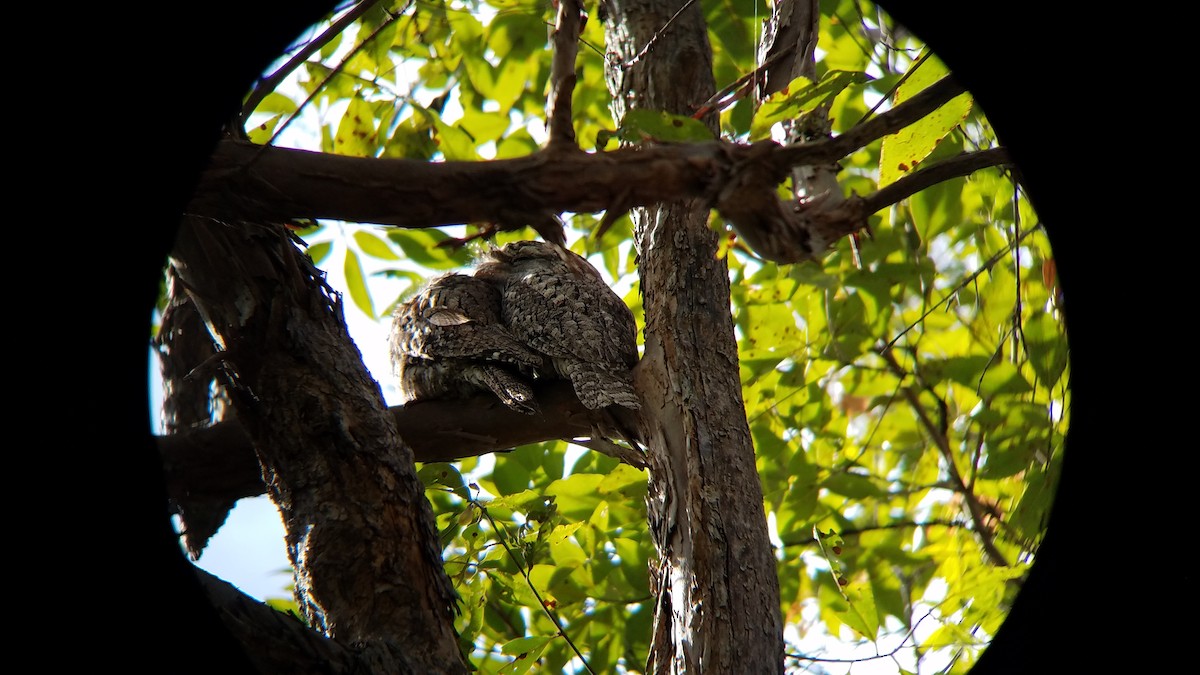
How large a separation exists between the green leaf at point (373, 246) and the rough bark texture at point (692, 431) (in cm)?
81

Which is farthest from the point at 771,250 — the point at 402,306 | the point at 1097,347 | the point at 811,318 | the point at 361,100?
the point at 402,306

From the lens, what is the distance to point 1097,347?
3.74 ft

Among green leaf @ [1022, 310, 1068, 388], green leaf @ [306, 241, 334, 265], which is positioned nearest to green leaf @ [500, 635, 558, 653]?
green leaf @ [306, 241, 334, 265]

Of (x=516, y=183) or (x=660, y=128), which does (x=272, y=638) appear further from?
(x=660, y=128)

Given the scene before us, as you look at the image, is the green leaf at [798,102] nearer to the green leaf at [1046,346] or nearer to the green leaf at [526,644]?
the green leaf at [1046,346]

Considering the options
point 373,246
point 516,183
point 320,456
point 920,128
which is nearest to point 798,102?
point 920,128

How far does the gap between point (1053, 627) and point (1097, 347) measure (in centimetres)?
39

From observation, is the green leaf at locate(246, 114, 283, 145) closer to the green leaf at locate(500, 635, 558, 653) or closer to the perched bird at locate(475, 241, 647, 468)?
the perched bird at locate(475, 241, 647, 468)

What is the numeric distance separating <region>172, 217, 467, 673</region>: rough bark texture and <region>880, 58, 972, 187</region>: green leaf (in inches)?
47.4

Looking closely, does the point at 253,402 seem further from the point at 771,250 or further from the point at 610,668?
the point at 610,668

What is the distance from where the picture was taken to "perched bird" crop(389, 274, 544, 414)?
2775 millimetres

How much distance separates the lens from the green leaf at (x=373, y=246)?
9.02 ft

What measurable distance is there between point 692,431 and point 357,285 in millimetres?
1217

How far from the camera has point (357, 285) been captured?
2779 millimetres
